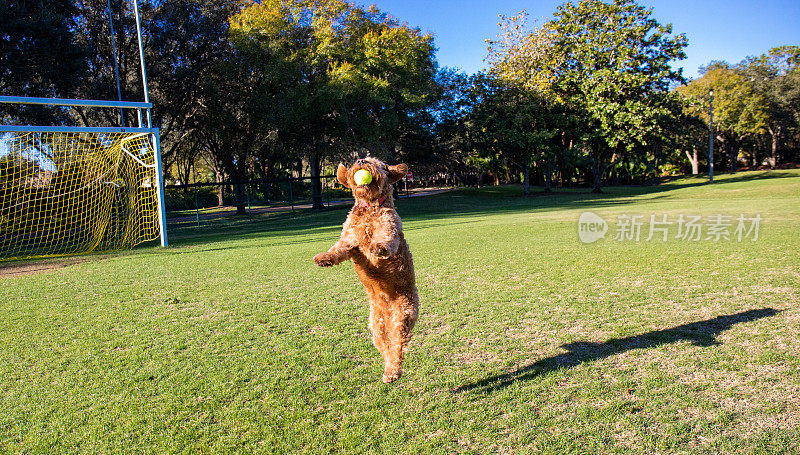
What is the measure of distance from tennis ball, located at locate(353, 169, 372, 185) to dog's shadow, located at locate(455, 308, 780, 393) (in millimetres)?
1761

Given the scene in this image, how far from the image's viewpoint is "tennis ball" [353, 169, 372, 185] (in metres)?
3.25

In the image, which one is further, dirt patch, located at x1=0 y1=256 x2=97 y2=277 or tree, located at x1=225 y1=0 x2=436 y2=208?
tree, located at x1=225 y1=0 x2=436 y2=208

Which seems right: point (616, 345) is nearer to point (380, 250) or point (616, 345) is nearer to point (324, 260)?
point (380, 250)

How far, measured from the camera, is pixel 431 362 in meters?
4.26

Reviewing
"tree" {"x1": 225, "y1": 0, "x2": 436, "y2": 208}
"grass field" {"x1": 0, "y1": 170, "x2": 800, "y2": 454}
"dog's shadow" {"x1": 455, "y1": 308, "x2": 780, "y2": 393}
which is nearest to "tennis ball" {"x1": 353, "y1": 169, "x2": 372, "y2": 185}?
"grass field" {"x1": 0, "y1": 170, "x2": 800, "y2": 454}

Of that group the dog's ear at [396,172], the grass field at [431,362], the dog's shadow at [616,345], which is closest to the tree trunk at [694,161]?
the grass field at [431,362]

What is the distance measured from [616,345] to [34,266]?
12.1 meters

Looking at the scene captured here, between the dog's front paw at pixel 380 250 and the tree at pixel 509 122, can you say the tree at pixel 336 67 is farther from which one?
the dog's front paw at pixel 380 250

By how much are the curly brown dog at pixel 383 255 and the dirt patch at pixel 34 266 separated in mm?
9687

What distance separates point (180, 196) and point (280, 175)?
1724 cm

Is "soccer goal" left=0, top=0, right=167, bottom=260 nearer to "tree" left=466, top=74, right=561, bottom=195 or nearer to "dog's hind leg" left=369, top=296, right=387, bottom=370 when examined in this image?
"dog's hind leg" left=369, top=296, right=387, bottom=370

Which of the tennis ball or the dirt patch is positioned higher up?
the tennis ball

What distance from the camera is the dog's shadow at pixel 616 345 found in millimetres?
3867

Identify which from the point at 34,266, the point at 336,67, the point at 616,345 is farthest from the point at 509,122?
the point at 616,345
